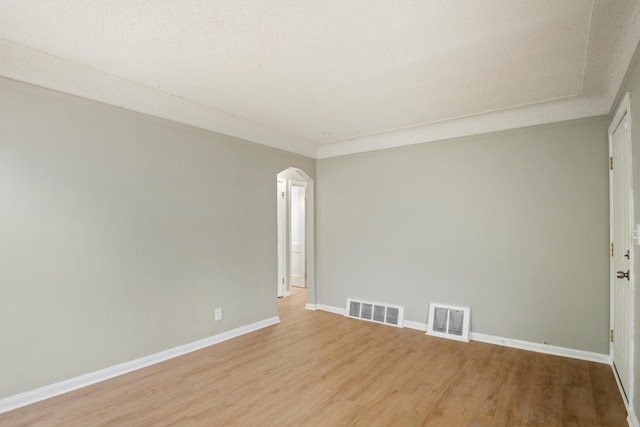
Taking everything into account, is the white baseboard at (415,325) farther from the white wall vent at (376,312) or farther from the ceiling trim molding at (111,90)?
the ceiling trim molding at (111,90)

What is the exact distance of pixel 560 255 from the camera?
340 centimetres

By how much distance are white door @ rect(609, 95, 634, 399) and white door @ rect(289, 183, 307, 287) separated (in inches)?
198

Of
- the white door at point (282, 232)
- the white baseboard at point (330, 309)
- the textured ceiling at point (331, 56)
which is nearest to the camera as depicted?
the textured ceiling at point (331, 56)

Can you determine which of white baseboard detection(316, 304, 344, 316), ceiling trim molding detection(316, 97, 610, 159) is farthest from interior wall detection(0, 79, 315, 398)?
ceiling trim molding detection(316, 97, 610, 159)

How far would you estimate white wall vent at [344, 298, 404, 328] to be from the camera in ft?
14.5

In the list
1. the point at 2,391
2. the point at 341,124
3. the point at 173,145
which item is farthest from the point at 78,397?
the point at 341,124

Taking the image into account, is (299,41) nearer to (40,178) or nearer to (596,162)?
(40,178)

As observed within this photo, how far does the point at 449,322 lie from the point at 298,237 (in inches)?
153

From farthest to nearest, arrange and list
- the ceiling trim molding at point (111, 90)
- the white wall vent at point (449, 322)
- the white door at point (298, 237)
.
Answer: the white door at point (298, 237) < the white wall vent at point (449, 322) < the ceiling trim molding at point (111, 90)

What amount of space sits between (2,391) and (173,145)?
2.38 meters

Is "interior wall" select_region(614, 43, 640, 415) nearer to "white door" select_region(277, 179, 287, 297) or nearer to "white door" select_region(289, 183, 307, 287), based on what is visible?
"white door" select_region(277, 179, 287, 297)

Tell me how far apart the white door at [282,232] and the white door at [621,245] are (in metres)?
4.67

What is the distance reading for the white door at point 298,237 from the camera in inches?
278

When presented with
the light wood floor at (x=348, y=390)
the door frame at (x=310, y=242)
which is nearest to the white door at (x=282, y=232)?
the door frame at (x=310, y=242)
